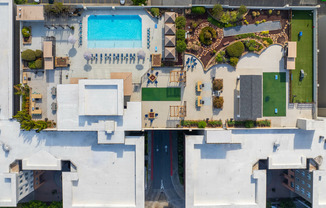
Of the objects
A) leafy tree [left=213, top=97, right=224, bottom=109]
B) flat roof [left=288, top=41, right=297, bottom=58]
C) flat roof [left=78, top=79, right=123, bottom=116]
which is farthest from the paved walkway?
flat roof [left=78, top=79, right=123, bottom=116]

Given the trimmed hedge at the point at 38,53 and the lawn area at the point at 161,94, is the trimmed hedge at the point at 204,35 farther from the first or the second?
the trimmed hedge at the point at 38,53

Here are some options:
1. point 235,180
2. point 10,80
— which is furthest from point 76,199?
point 235,180

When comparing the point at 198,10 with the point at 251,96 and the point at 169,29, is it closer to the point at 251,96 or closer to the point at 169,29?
the point at 169,29

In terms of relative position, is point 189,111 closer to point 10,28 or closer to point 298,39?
point 298,39

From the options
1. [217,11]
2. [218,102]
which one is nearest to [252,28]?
[217,11]

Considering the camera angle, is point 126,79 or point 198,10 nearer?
point 126,79

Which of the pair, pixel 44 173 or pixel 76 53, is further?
pixel 44 173

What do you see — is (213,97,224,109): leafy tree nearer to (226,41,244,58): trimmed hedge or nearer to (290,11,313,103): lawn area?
(226,41,244,58): trimmed hedge
